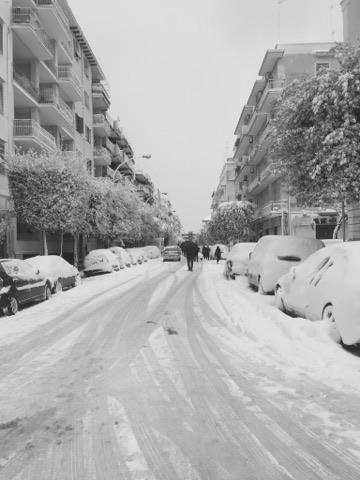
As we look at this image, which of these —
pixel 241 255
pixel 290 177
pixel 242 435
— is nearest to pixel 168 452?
pixel 242 435

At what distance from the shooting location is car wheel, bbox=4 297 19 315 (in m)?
10.5

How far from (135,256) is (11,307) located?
2842 cm

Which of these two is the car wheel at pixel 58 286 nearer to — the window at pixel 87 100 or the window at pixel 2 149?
the window at pixel 2 149

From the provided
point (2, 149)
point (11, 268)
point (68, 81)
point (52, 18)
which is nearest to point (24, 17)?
point (52, 18)

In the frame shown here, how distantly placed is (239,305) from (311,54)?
3376 centimetres

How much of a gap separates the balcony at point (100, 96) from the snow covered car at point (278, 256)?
36.3m

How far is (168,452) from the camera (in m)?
3.24

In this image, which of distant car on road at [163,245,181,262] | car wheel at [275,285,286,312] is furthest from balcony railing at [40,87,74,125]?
car wheel at [275,285,286,312]

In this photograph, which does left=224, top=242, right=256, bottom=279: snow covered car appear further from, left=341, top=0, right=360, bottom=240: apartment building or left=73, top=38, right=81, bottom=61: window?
left=73, top=38, right=81, bottom=61: window

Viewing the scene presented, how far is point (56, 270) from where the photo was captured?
52.9 feet

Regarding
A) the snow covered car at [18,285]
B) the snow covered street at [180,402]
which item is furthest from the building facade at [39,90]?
the snow covered street at [180,402]

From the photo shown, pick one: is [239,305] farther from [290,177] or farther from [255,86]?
[255,86]

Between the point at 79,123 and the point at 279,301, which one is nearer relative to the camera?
the point at 279,301

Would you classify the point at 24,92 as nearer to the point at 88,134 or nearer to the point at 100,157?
the point at 88,134
